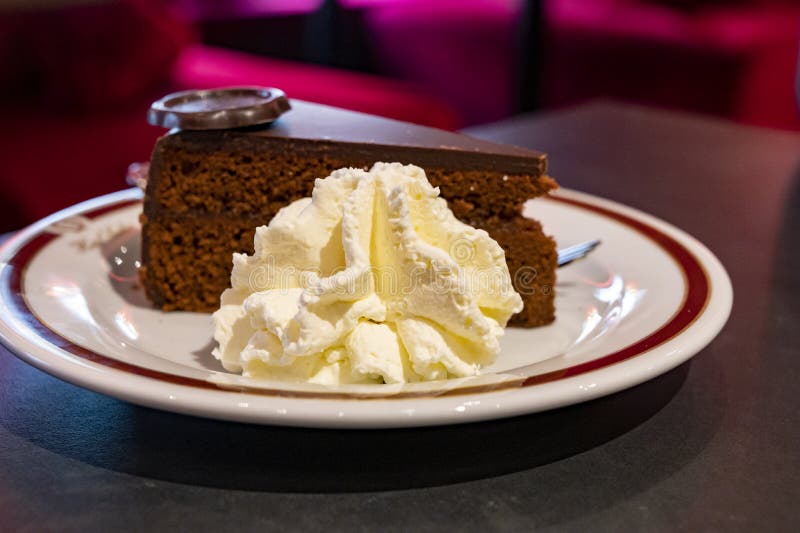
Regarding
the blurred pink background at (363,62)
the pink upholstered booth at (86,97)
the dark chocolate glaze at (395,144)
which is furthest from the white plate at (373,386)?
the blurred pink background at (363,62)

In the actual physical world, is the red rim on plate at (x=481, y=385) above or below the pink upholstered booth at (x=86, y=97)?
above

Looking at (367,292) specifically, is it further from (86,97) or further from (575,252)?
(86,97)

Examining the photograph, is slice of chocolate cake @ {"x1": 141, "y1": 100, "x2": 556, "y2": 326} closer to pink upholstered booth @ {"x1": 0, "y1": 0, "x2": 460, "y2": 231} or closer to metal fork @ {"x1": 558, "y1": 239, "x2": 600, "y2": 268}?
metal fork @ {"x1": 558, "y1": 239, "x2": 600, "y2": 268}

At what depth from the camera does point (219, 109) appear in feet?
5.17

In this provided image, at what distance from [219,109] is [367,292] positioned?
0.58 metres

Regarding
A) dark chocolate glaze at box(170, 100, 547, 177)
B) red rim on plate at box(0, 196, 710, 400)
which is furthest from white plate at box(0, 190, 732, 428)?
dark chocolate glaze at box(170, 100, 547, 177)

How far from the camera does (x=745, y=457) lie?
1.05 meters

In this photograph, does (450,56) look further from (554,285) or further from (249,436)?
(249,436)

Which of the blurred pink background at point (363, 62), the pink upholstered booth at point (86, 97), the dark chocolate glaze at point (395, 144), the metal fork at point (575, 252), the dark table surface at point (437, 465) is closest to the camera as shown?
the dark table surface at point (437, 465)

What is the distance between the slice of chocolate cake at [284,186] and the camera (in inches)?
60.3

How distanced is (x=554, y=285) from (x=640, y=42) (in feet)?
11.6

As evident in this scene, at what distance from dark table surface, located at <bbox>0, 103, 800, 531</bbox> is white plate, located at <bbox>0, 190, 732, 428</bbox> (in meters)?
0.08

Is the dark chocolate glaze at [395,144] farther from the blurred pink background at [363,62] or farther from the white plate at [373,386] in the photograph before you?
the blurred pink background at [363,62]

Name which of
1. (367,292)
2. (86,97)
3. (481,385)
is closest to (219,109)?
(367,292)
